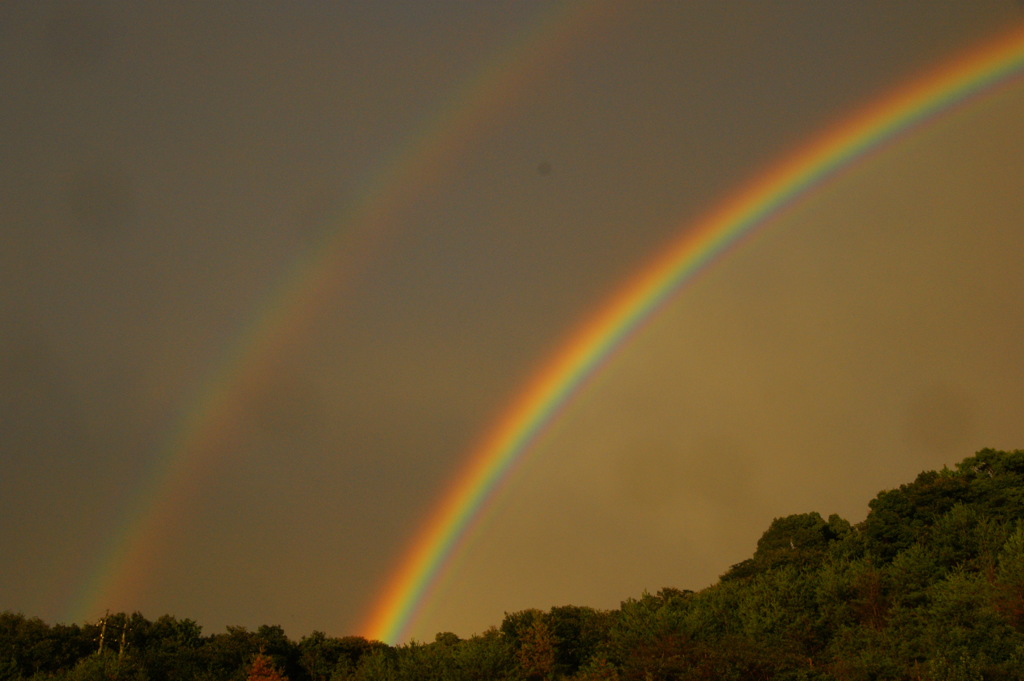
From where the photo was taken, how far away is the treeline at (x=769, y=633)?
44094 millimetres

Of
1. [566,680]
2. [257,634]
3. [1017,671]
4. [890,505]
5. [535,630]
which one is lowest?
[1017,671]

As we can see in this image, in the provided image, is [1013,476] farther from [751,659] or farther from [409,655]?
[409,655]

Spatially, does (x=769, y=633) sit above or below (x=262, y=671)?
below

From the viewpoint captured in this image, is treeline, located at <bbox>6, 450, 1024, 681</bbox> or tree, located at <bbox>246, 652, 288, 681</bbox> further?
tree, located at <bbox>246, 652, 288, 681</bbox>

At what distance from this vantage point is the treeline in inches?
1736

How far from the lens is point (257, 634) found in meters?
73.1

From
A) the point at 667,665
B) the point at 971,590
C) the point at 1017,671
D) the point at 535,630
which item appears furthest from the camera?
the point at 535,630

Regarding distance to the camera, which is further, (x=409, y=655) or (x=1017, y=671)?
(x=409, y=655)

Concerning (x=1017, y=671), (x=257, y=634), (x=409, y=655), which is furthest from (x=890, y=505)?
(x=257, y=634)

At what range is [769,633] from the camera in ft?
171

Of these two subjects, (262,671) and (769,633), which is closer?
(769,633)

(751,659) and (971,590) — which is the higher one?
(971,590)

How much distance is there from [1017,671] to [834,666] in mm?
8238

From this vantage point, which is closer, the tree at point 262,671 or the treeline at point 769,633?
→ the treeline at point 769,633
